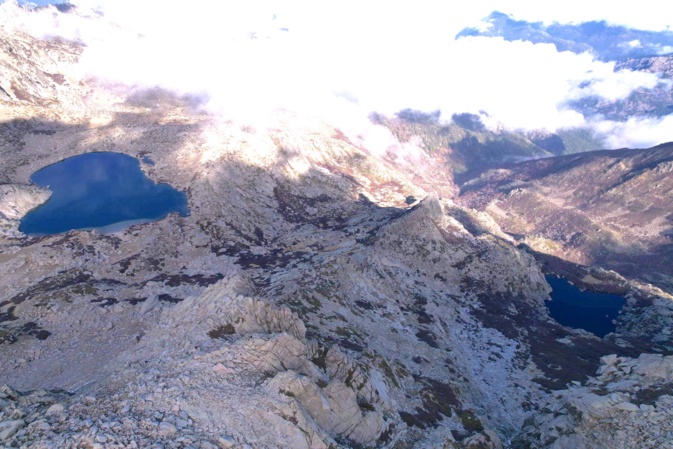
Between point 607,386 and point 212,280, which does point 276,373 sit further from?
point 212,280

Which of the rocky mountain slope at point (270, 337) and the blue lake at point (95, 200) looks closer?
the rocky mountain slope at point (270, 337)

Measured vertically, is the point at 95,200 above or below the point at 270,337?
below

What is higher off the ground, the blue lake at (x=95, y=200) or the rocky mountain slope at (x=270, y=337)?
the rocky mountain slope at (x=270, y=337)

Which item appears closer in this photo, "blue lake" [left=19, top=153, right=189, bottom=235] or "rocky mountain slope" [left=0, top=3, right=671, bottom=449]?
"rocky mountain slope" [left=0, top=3, right=671, bottom=449]

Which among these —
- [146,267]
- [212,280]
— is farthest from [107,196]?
[212,280]
